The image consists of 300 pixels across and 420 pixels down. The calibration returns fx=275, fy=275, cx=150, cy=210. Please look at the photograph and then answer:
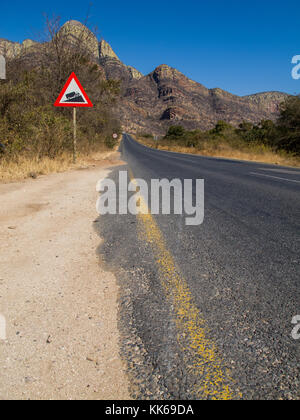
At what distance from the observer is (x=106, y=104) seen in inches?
773

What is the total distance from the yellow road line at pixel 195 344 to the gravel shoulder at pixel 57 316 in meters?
0.28

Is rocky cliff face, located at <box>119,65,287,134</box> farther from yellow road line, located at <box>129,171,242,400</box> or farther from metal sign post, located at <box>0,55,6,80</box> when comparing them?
yellow road line, located at <box>129,171,242,400</box>

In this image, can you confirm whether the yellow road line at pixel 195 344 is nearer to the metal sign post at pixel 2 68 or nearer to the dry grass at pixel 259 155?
the metal sign post at pixel 2 68

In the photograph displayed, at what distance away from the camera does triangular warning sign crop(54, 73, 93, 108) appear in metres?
8.88

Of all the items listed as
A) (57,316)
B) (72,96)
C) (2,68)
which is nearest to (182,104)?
(72,96)

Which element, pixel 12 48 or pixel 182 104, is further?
pixel 182 104

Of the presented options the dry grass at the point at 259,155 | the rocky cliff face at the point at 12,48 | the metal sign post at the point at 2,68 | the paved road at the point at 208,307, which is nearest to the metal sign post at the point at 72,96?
the metal sign post at the point at 2,68

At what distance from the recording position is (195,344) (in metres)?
1.22

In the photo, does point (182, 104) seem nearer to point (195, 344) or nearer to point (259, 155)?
point (259, 155)

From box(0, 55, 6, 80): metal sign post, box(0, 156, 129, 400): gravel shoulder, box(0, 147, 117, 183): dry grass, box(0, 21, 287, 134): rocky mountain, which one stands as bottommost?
box(0, 156, 129, 400): gravel shoulder

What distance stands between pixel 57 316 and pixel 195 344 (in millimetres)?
733

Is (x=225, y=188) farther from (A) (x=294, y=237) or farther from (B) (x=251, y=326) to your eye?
(B) (x=251, y=326)

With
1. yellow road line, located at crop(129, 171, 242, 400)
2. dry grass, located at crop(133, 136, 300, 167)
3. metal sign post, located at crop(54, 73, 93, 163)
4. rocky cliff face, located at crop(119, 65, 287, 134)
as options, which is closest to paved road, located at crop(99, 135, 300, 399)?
yellow road line, located at crop(129, 171, 242, 400)

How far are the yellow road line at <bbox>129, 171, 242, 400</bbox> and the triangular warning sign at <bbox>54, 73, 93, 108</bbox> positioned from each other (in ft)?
27.2
